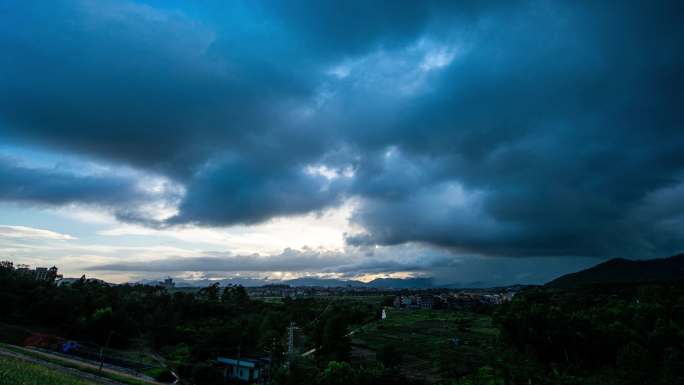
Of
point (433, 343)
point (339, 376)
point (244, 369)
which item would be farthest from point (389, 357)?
point (433, 343)

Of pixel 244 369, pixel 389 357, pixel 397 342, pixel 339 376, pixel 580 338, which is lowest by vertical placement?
pixel 397 342

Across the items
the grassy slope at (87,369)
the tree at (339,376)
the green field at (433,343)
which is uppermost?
the tree at (339,376)

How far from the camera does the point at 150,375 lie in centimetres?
4847

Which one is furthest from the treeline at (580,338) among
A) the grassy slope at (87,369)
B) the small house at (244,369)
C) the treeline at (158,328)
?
the grassy slope at (87,369)

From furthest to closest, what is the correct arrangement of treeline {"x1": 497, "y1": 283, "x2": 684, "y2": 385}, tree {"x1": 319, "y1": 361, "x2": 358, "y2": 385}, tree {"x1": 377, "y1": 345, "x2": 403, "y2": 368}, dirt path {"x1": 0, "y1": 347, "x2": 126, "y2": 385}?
treeline {"x1": 497, "y1": 283, "x2": 684, "y2": 385} < tree {"x1": 377, "y1": 345, "x2": 403, "y2": 368} < dirt path {"x1": 0, "y1": 347, "x2": 126, "y2": 385} < tree {"x1": 319, "y1": 361, "x2": 358, "y2": 385}

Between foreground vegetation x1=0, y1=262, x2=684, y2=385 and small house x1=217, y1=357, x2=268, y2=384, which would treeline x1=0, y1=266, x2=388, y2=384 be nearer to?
foreground vegetation x1=0, y1=262, x2=684, y2=385

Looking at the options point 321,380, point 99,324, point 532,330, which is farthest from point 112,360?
point 532,330

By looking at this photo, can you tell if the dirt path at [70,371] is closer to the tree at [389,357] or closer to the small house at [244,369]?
the small house at [244,369]

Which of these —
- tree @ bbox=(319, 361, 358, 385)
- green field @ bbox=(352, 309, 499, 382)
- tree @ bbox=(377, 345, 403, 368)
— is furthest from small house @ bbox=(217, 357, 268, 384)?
tree @ bbox=(319, 361, 358, 385)

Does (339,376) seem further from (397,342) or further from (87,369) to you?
(397,342)

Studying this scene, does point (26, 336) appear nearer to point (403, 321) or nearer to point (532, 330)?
point (532, 330)

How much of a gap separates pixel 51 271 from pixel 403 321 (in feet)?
474

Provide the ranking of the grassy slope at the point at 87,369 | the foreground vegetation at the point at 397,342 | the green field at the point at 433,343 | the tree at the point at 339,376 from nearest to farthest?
the tree at the point at 339,376 < the foreground vegetation at the point at 397,342 < the grassy slope at the point at 87,369 < the green field at the point at 433,343

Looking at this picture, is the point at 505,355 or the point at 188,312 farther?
the point at 188,312
